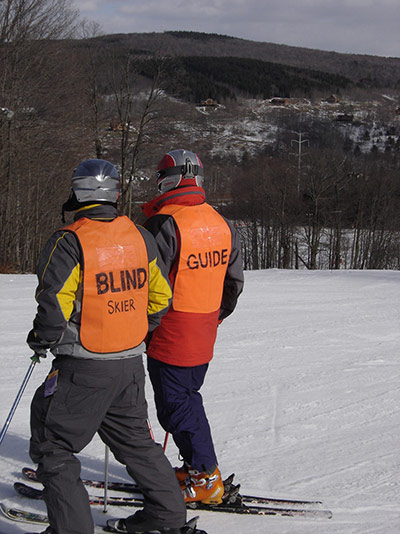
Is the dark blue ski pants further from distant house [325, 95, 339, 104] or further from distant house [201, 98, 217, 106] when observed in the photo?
distant house [325, 95, 339, 104]

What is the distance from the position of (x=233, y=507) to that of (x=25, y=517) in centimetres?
108

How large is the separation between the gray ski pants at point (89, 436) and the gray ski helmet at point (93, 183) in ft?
2.28

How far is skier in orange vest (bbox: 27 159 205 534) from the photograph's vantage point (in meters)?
2.38

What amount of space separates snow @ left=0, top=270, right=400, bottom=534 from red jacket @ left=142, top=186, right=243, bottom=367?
36.1 inches

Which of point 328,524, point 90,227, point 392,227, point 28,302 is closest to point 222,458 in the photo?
point 328,524

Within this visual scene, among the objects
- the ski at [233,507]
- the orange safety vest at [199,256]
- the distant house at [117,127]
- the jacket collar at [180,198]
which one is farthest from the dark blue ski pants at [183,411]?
the distant house at [117,127]

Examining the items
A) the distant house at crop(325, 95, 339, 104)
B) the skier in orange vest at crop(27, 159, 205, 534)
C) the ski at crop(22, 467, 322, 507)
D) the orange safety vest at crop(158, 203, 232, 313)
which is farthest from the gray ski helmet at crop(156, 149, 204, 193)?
the distant house at crop(325, 95, 339, 104)

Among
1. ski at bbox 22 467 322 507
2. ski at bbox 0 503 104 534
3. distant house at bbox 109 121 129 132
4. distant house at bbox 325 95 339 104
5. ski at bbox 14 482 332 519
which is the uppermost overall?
distant house at bbox 325 95 339 104

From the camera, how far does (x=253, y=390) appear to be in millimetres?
5449

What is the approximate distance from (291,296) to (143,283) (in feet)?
26.2

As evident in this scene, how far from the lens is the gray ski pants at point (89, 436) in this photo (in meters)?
2.38

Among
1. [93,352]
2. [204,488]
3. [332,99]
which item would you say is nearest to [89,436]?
[93,352]

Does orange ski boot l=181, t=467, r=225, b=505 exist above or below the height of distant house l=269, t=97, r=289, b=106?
below

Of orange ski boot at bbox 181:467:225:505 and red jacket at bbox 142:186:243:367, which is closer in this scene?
red jacket at bbox 142:186:243:367
